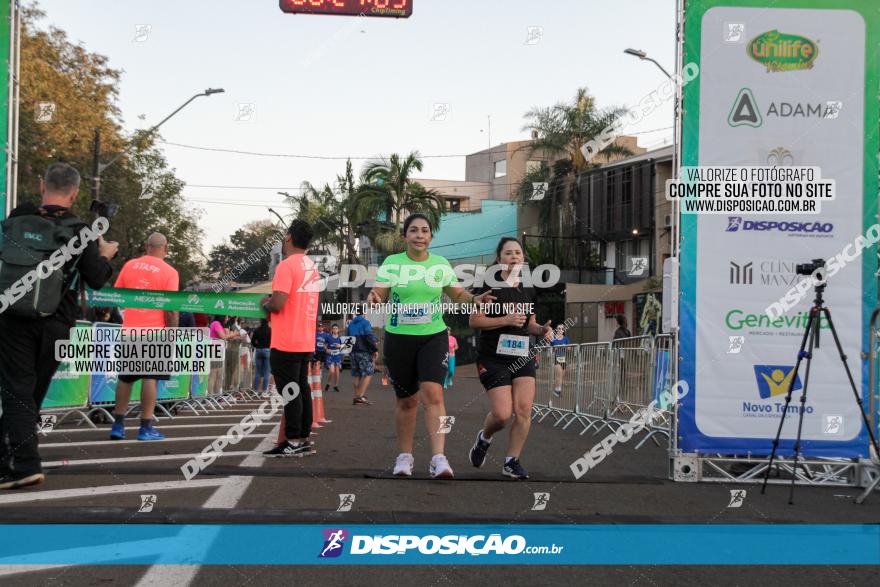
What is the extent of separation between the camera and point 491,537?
491cm

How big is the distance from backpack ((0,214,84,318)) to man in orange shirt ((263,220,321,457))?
2191 millimetres

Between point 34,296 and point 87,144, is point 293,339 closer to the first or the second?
point 34,296

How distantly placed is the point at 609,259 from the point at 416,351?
45.9 meters

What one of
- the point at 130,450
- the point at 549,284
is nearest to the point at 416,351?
the point at 130,450

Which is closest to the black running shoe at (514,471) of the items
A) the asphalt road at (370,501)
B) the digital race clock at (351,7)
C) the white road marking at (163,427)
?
the asphalt road at (370,501)

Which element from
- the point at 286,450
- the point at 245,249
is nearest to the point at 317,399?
the point at 286,450

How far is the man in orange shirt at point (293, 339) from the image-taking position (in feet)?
27.4

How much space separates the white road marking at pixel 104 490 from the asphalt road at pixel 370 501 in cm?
1

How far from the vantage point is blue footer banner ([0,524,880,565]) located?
14.4ft

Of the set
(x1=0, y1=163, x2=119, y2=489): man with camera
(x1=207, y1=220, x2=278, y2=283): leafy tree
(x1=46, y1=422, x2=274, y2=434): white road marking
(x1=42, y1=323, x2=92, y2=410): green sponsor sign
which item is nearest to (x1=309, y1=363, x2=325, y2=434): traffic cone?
(x1=46, y1=422, x2=274, y2=434): white road marking

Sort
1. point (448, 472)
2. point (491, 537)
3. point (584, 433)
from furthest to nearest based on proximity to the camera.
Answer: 1. point (584, 433)
2. point (448, 472)
3. point (491, 537)

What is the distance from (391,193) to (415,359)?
139ft

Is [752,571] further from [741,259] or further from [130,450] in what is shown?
[130,450]

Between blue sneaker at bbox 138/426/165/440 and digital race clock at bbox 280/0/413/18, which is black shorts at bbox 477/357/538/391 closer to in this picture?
blue sneaker at bbox 138/426/165/440
